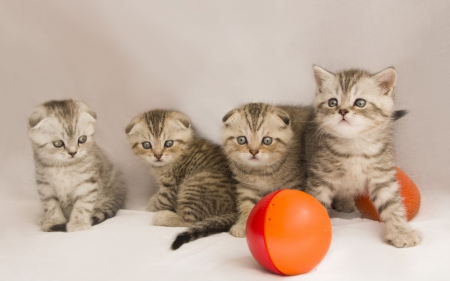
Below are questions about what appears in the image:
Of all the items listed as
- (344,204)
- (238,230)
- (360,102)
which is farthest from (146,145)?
(360,102)

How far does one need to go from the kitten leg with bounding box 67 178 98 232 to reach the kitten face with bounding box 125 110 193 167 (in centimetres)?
36

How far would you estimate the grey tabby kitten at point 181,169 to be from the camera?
2.64 metres

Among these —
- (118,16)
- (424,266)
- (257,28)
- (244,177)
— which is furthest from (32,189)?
(424,266)

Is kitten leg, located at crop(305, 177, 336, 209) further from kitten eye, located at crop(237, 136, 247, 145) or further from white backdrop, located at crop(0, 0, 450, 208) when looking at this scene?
white backdrop, located at crop(0, 0, 450, 208)

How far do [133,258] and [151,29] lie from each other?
63.1 inches

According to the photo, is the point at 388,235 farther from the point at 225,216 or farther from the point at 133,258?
the point at 133,258

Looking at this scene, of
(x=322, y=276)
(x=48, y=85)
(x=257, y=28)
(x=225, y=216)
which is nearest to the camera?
(x=322, y=276)

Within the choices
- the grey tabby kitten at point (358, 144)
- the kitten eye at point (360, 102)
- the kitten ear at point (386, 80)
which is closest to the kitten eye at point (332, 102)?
the grey tabby kitten at point (358, 144)

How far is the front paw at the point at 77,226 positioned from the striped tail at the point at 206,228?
0.62 metres

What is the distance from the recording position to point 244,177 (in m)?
2.56

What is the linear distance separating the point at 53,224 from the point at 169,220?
66 centimetres

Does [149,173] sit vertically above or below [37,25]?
below

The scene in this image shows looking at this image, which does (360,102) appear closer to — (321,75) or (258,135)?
(321,75)

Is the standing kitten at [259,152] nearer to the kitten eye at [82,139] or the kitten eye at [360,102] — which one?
the kitten eye at [360,102]
